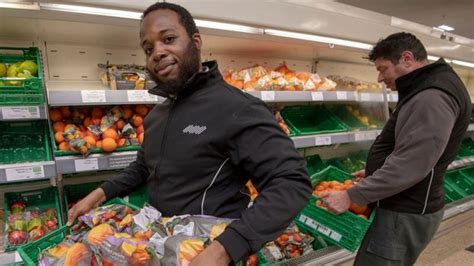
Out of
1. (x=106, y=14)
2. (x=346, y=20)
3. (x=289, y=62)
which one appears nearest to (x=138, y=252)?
(x=106, y=14)

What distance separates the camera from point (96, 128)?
5.53 feet

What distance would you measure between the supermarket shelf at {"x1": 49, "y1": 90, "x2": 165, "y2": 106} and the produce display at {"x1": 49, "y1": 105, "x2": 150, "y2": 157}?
188 mm

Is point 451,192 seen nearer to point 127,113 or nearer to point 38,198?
point 127,113

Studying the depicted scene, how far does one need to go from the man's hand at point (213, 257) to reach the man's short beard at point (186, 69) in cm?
55

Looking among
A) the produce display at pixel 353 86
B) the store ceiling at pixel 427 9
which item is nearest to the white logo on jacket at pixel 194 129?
the produce display at pixel 353 86

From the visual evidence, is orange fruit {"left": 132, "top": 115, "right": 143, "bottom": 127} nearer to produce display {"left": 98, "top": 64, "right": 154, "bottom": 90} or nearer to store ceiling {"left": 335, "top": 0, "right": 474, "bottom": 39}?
produce display {"left": 98, "top": 64, "right": 154, "bottom": 90}

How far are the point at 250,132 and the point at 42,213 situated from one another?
1.44 metres

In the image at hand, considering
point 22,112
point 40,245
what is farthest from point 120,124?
point 40,245

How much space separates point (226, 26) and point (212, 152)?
35.9 inches

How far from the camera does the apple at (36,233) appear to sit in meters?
1.49

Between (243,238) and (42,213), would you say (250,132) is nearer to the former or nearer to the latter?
(243,238)

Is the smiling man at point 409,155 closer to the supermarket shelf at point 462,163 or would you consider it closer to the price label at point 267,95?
the price label at point 267,95

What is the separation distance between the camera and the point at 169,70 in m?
1.04

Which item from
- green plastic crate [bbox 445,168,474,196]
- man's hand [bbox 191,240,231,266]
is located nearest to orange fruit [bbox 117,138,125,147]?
man's hand [bbox 191,240,231,266]
